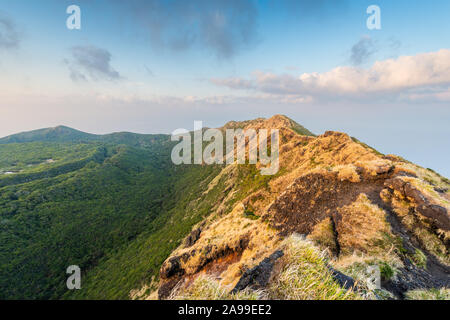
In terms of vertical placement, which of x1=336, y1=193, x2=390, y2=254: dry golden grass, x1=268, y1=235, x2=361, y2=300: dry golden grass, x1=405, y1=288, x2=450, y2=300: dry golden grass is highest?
x1=268, y1=235, x2=361, y2=300: dry golden grass

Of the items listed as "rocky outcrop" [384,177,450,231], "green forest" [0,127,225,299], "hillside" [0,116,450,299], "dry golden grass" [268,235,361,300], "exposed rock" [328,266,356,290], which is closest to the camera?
"dry golden grass" [268,235,361,300]

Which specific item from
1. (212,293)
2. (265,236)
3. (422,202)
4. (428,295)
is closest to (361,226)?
(422,202)

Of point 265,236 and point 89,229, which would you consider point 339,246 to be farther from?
point 89,229

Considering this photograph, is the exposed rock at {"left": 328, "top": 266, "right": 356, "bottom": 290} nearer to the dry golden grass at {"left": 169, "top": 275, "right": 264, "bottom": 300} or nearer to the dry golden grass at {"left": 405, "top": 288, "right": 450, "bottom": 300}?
the dry golden grass at {"left": 169, "top": 275, "right": 264, "bottom": 300}

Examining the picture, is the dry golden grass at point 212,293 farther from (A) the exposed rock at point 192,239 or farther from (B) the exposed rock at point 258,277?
(A) the exposed rock at point 192,239

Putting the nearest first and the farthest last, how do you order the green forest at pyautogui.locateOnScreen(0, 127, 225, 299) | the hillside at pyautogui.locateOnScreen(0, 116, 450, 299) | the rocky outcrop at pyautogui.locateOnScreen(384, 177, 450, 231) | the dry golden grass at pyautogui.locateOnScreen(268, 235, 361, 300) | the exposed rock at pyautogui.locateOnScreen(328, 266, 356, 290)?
the dry golden grass at pyautogui.locateOnScreen(268, 235, 361, 300) → the exposed rock at pyautogui.locateOnScreen(328, 266, 356, 290) → the hillside at pyautogui.locateOnScreen(0, 116, 450, 299) → the rocky outcrop at pyautogui.locateOnScreen(384, 177, 450, 231) → the green forest at pyautogui.locateOnScreen(0, 127, 225, 299)

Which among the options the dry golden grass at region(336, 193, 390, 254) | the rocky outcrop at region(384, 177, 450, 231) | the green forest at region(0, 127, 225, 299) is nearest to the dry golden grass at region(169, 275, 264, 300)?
the dry golden grass at region(336, 193, 390, 254)

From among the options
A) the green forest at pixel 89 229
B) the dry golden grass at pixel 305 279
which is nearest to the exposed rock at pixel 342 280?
the dry golden grass at pixel 305 279

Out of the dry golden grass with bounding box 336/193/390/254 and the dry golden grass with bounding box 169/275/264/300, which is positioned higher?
the dry golden grass with bounding box 169/275/264/300

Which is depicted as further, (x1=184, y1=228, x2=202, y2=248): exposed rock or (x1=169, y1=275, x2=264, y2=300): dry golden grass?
(x1=184, y1=228, x2=202, y2=248): exposed rock
